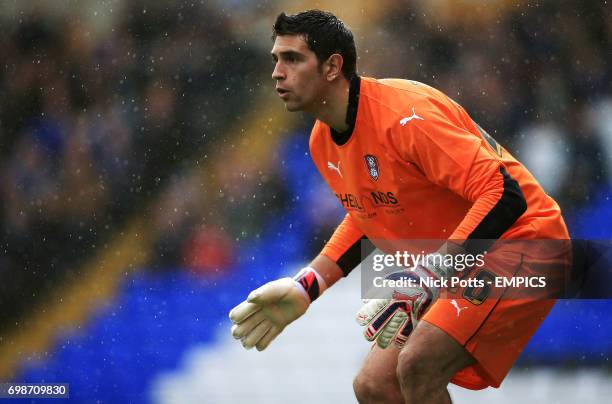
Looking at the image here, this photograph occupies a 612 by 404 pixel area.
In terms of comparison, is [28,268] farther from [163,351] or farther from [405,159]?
[405,159]

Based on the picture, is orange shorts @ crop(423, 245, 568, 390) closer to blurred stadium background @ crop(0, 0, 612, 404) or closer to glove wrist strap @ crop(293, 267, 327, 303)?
glove wrist strap @ crop(293, 267, 327, 303)

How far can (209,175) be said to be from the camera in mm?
5867

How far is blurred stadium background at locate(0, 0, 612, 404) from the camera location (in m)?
5.70

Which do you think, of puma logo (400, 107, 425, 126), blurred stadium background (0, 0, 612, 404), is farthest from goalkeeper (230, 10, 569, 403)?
blurred stadium background (0, 0, 612, 404)

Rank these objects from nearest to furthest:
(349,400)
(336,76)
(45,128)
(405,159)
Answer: (405,159), (336,76), (349,400), (45,128)

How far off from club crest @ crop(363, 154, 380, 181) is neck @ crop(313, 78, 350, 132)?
0.51 ft

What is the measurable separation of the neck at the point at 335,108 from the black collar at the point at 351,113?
0.02 metres

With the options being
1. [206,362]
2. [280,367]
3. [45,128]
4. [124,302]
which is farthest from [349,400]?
[45,128]

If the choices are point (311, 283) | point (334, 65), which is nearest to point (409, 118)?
point (334, 65)

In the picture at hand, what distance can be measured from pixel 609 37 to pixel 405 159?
2.66 meters

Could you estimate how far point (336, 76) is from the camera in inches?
153

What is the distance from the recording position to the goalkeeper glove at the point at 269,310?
158 inches

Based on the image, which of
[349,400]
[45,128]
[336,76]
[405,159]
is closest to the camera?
[405,159]

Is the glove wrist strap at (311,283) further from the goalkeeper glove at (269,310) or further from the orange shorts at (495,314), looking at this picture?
the orange shorts at (495,314)
